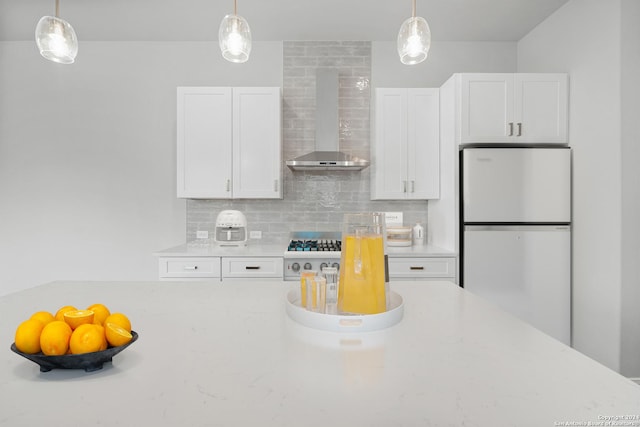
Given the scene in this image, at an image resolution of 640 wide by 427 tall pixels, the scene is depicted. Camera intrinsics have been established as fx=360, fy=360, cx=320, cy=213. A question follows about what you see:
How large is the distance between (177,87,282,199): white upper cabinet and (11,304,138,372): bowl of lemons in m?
2.34

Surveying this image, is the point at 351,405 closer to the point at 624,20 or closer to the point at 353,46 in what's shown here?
the point at 624,20

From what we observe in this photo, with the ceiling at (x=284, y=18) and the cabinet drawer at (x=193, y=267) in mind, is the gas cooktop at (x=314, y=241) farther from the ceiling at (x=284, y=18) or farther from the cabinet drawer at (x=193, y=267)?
the ceiling at (x=284, y=18)

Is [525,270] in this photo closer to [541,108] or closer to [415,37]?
[541,108]

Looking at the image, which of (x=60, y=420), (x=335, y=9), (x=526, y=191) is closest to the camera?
(x=60, y=420)

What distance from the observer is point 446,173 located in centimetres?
289

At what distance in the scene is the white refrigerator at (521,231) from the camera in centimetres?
260

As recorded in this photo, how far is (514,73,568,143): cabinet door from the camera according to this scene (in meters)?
2.67

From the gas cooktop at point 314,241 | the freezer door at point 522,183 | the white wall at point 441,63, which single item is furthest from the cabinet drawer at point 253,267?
the white wall at point 441,63

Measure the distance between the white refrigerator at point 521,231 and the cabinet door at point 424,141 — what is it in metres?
0.41

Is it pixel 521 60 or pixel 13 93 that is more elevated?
pixel 521 60

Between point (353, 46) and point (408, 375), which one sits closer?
point (408, 375)

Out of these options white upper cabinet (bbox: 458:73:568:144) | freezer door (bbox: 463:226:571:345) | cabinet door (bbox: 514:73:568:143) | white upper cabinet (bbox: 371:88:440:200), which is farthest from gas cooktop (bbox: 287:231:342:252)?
cabinet door (bbox: 514:73:568:143)

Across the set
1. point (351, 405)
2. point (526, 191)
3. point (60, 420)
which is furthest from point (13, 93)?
point (526, 191)

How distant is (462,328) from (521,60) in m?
3.26
